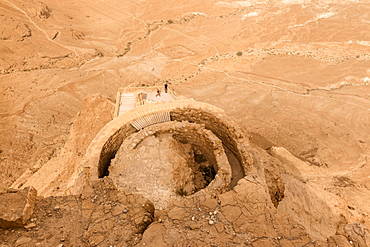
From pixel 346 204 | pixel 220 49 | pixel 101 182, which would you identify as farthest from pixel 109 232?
pixel 220 49

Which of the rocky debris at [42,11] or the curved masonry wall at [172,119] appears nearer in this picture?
the curved masonry wall at [172,119]

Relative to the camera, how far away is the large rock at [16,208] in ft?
10.7

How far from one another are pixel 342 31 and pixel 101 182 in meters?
30.1

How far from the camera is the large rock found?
3254mm

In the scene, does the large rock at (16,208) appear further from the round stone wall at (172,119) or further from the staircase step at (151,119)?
the staircase step at (151,119)

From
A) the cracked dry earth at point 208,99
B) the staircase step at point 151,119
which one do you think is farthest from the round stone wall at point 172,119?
the cracked dry earth at point 208,99

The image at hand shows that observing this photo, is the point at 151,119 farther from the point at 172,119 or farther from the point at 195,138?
the point at 195,138

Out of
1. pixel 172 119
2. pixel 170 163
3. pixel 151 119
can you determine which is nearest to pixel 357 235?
pixel 170 163

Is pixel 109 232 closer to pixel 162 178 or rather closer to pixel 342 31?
pixel 162 178

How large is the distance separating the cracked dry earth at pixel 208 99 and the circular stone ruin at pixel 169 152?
137 centimetres

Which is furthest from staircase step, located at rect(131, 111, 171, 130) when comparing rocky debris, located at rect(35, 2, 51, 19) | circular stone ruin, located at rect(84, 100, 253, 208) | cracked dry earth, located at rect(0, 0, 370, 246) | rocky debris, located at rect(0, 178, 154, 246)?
rocky debris, located at rect(35, 2, 51, 19)

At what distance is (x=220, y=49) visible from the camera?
22438mm

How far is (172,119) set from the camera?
28.5ft

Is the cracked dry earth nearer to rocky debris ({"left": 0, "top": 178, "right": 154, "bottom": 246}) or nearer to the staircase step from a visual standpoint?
rocky debris ({"left": 0, "top": 178, "right": 154, "bottom": 246})
